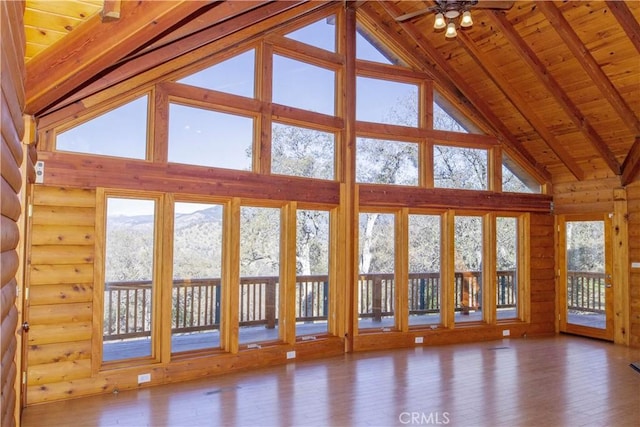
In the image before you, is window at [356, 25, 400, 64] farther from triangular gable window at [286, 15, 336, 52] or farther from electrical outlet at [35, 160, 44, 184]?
electrical outlet at [35, 160, 44, 184]

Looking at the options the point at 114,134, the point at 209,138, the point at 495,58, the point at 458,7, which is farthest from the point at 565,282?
the point at 114,134

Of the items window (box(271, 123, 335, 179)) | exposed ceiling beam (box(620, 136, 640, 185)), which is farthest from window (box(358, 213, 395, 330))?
exposed ceiling beam (box(620, 136, 640, 185))

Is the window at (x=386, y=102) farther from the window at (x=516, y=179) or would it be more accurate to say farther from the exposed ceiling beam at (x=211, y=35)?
the window at (x=516, y=179)

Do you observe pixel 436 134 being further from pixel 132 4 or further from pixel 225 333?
pixel 132 4

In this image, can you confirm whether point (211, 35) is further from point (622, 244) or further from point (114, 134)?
point (622, 244)

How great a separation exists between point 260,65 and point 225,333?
347 cm

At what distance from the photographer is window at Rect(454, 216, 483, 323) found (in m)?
7.81

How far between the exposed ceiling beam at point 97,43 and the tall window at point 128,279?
203 centimetres

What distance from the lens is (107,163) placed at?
5.03 m

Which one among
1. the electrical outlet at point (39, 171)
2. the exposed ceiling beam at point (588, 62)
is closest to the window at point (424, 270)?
the exposed ceiling beam at point (588, 62)

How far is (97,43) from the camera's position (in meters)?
3.06

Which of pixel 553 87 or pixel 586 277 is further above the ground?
pixel 553 87

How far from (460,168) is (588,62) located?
2.43 metres

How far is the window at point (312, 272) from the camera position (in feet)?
21.4
